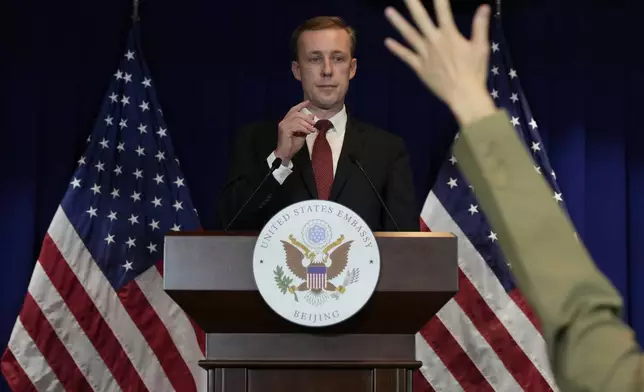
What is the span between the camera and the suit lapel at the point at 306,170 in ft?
9.49

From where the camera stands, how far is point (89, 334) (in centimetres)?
413

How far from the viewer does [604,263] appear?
443 centimetres

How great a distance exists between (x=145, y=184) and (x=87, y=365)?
816mm

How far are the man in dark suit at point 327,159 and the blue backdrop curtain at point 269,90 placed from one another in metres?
1.24

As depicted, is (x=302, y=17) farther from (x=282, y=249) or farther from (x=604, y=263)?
(x=282, y=249)

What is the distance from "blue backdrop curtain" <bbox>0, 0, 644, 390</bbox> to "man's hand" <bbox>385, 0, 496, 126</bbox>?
12.0 ft

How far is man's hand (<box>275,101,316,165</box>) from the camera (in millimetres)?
2402

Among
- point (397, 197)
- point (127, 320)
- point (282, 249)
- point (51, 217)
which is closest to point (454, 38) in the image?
point (282, 249)

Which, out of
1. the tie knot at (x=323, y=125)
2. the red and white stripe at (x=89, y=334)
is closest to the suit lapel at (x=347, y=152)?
the tie knot at (x=323, y=125)

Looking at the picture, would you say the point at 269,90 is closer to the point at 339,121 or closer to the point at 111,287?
the point at 111,287

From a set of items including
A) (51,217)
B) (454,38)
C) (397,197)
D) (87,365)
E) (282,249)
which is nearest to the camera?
(454,38)

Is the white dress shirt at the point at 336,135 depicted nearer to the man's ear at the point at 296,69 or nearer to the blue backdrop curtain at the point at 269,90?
the man's ear at the point at 296,69

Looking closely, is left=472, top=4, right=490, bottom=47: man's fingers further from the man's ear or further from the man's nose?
the man's ear

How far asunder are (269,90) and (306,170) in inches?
62.2
